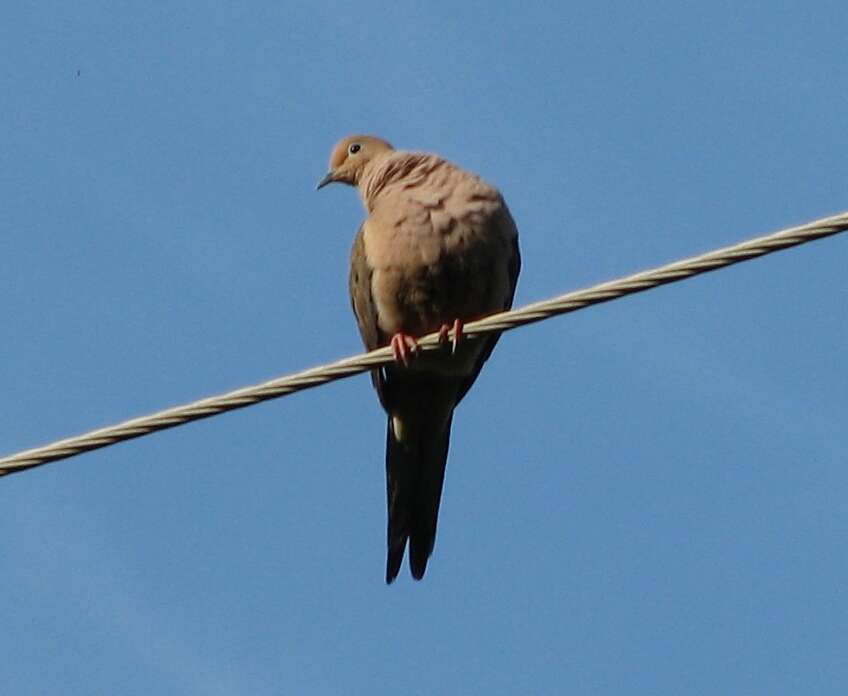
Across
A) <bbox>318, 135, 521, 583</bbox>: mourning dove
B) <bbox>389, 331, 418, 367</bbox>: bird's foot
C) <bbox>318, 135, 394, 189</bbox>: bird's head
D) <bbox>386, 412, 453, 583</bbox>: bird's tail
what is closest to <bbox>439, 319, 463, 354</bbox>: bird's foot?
<bbox>318, 135, 521, 583</bbox>: mourning dove

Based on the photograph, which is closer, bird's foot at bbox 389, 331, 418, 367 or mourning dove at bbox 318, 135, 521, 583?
bird's foot at bbox 389, 331, 418, 367

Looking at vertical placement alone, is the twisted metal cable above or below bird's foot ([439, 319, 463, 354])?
below

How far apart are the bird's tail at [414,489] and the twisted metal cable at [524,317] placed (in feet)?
9.39

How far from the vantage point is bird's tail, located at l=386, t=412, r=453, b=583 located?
908 cm

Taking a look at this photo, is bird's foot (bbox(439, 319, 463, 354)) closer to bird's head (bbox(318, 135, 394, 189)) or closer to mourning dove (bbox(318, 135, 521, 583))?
mourning dove (bbox(318, 135, 521, 583))

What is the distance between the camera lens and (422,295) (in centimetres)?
858

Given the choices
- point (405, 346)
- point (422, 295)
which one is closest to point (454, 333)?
point (405, 346)

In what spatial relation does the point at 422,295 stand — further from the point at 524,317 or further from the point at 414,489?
the point at 524,317

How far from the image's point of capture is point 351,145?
34.0 ft

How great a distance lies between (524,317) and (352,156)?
4.16 m

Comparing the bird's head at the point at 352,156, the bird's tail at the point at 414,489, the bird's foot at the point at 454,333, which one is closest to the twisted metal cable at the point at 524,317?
the bird's foot at the point at 454,333

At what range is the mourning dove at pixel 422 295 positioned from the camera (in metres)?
8.54

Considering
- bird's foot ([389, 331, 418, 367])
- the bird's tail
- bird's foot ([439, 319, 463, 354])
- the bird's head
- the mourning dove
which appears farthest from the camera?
the bird's head

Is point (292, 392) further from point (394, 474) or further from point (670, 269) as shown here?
point (394, 474)
